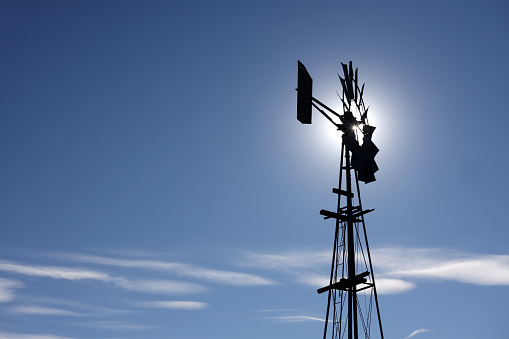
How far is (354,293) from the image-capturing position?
108ft

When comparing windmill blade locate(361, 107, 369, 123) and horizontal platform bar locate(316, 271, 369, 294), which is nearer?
horizontal platform bar locate(316, 271, 369, 294)

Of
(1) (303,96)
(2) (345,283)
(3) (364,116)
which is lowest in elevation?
(2) (345,283)

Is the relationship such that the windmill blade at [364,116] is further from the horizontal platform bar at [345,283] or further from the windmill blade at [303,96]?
the horizontal platform bar at [345,283]

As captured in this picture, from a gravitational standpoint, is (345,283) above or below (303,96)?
below

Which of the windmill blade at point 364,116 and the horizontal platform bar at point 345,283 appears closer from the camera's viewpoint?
the horizontal platform bar at point 345,283

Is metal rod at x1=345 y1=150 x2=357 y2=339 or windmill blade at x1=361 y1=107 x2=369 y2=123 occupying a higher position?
windmill blade at x1=361 y1=107 x2=369 y2=123

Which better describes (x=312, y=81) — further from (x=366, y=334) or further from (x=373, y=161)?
(x=366, y=334)

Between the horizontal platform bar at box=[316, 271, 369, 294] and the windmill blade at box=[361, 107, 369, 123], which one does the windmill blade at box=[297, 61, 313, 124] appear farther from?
the horizontal platform bar at box=[316, 271, 369, 294]

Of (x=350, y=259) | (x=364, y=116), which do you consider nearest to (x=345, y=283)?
(x=350, y=259)

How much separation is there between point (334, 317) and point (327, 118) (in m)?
12.4

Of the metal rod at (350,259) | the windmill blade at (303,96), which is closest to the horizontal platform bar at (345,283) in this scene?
the metal rod at (350,259)

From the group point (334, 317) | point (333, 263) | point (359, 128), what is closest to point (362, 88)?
point (359, 128)

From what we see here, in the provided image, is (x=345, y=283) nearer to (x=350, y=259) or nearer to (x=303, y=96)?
(x=350, y=259)

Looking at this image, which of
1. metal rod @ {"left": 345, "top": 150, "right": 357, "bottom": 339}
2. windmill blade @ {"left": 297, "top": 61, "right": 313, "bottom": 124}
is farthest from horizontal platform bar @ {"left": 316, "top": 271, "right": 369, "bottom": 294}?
windmill blade @ {"left": 297, "top": 61, "right": 313, "bottom": 124}
